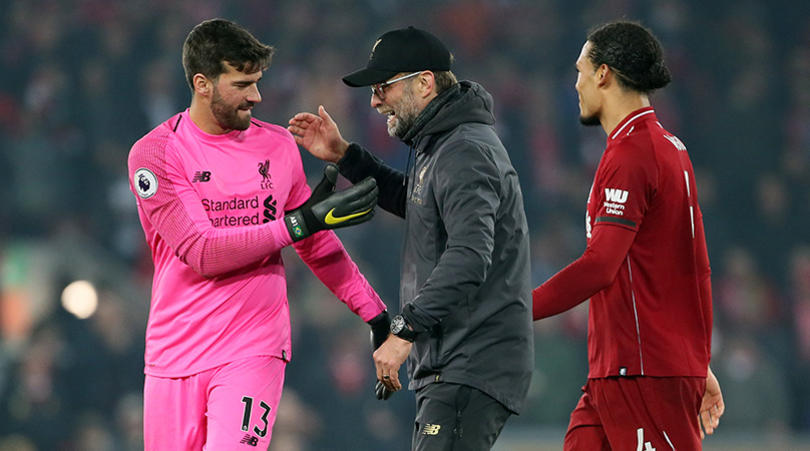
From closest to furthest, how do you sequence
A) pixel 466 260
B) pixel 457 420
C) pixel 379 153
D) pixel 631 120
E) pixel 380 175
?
pixel 466 260
pixel 457 420
pixel 631 120
pixel 380 175
pixel 379 153

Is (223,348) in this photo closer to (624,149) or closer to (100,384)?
(624,149)

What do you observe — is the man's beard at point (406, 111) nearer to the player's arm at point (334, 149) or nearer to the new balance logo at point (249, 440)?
the player's arm at point (334, 149)

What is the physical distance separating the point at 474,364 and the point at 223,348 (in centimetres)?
98

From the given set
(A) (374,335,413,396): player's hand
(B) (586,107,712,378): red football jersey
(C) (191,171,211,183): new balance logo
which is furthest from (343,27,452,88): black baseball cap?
(A) (374,335,413,396): player's hand

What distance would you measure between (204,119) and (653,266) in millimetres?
1852

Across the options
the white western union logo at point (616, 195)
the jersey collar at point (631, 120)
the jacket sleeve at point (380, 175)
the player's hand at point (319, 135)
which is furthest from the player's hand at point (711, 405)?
the player's hand at point (319, 135)

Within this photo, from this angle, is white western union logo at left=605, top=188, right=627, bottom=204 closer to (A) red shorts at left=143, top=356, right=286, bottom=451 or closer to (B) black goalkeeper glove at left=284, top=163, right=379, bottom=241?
(B) black goalkeeper glove at left=284, top=163, right=379, bottom=241

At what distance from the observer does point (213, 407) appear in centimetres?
402

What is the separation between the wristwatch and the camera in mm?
3807

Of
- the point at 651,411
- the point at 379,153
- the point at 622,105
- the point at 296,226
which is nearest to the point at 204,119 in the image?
the point at 296,226

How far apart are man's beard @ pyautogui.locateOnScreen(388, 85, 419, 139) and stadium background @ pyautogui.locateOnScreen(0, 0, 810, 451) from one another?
15.1 ft

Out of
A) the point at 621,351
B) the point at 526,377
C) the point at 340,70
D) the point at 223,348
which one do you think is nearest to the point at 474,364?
the point at 526,377

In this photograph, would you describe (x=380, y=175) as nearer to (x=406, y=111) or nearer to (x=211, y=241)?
(x=406, y=111)

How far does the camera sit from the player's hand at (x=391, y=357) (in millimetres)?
3799
